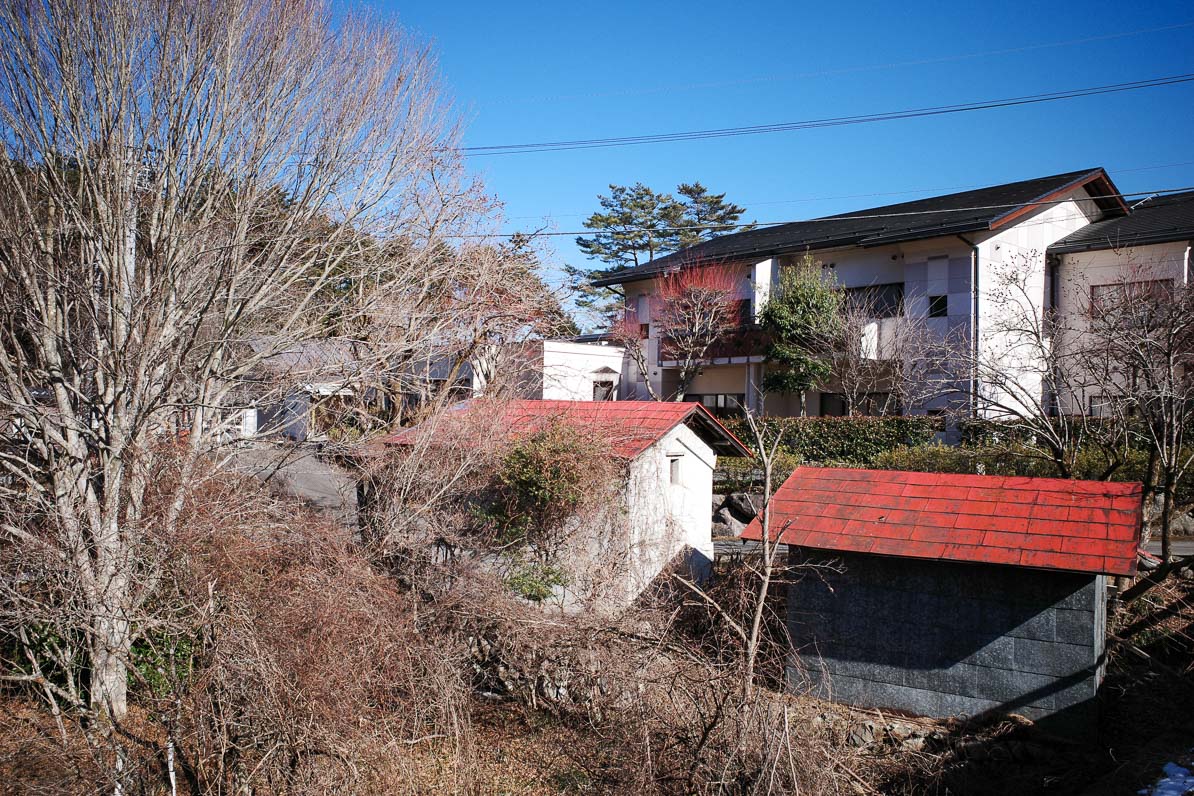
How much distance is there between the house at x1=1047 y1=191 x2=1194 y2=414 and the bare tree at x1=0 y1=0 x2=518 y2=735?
16.2 m

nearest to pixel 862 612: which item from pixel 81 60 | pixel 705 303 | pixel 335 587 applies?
pixel 335 587

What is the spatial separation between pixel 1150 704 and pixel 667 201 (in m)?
32.8

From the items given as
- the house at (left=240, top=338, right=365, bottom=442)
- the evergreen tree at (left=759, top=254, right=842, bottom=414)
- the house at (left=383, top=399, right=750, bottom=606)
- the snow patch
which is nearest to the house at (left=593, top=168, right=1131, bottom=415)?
the evergreen tree at (left=759, top=254, right=842, bottom=414)

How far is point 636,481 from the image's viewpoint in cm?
1348

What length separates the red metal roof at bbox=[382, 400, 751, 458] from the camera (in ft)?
43.8

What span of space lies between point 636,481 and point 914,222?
13253mm

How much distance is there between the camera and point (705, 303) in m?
24.6

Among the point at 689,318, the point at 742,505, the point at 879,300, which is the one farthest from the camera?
the point at 689,318

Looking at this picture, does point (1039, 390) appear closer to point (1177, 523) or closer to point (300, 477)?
point (1177, 523)

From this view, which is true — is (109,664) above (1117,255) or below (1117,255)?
below

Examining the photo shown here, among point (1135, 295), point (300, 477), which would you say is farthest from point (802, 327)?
point (300, 477)

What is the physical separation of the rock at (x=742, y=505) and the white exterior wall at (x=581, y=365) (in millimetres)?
5307

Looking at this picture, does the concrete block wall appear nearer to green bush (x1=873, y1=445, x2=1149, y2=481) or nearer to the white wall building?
green bush (x1=873, y1=445, x2=1149, y2=481)

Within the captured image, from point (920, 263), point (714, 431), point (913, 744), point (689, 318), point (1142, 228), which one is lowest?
point (913, 744)
